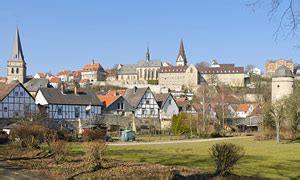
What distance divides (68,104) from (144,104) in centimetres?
1547

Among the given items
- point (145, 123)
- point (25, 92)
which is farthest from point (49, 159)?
point (145, 123)

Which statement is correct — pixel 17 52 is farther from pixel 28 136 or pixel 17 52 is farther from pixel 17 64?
pixel 28 136

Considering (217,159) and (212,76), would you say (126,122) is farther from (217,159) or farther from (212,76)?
(212,76)

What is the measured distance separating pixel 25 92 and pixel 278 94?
40.6 meters

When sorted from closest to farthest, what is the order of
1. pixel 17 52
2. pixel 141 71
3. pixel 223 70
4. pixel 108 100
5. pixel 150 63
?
pixel 108 100
pixel 17 52
pixel 223 70
pixel 150 63
pixel 141 71

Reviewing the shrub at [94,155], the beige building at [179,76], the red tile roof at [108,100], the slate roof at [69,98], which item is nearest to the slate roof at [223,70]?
the beige building at [179,76]

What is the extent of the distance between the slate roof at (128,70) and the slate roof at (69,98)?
11722cm

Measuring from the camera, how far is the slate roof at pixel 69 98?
206 ft

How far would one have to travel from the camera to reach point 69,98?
64.8 m

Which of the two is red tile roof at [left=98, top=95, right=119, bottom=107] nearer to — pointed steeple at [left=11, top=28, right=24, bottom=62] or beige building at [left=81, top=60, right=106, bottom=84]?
pointed steeple at [left=11, top=28, right=24, bottom=62]

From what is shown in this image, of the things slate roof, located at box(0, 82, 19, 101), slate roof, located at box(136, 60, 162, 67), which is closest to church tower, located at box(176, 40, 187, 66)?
slate roof, located at box(136, 60, 162, 67)

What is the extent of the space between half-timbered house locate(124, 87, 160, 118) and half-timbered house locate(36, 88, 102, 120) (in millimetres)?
9040

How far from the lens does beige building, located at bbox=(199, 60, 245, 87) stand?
159625mm

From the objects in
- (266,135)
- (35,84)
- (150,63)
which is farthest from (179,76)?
(266,135)
